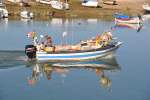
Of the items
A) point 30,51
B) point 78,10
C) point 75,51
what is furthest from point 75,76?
point 78,10

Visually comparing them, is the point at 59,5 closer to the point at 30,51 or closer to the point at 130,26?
the point at 130,26

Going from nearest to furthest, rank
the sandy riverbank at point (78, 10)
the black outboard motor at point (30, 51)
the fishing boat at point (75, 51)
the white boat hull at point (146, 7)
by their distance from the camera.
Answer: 1. the black outboard motor at point (30, 51)
2. the fishing boat at point (75, 51)
3. the sandy riverbank at point (78, 10)
4. the white boat hull at point (146, 7)

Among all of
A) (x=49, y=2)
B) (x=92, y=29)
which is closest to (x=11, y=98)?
(x=92, y=29)

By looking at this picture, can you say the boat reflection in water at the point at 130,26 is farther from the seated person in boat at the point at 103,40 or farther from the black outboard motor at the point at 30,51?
the black outboard motor at the point at 30,51

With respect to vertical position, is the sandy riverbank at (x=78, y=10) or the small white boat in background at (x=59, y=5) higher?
the small white boat in background at (x=59, y=5)

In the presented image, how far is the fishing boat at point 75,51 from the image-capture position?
4841 centimetres

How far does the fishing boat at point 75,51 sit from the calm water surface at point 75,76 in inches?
28.3

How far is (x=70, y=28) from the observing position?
264 ft

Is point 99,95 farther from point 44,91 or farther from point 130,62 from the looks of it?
point 130,62

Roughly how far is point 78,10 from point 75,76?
62.4m

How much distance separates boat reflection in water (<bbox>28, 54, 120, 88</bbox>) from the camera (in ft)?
142

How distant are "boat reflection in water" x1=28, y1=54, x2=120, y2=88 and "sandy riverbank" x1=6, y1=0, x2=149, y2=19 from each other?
48.0 meters

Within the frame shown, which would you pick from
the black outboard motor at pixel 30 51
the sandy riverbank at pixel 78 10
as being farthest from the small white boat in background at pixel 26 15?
the black outboard motor at pixel 30 51

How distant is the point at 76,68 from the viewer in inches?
1857
